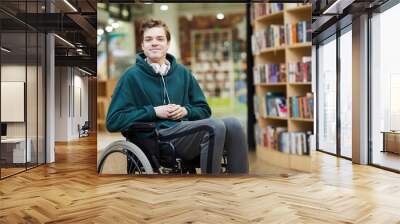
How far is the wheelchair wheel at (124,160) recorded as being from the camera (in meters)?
4.89

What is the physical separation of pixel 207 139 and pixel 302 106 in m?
1.24

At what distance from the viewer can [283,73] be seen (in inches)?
195

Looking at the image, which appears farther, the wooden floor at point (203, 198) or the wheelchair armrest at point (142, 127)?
the wheelchair armrest at point (142, 127)

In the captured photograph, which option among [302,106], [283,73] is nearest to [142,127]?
[283,73]

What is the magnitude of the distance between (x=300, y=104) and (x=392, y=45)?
6.49 feet

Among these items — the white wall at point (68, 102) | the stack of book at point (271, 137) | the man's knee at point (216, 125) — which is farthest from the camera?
the white wall at point (68, 102)

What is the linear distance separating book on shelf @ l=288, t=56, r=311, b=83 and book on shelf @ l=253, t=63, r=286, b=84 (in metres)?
0.09

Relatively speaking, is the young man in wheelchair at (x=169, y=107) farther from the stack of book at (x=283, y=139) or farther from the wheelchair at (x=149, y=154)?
the stack of book at (x=283, y=139)

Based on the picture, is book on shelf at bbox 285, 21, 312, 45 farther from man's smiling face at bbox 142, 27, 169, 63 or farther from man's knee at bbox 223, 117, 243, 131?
man's smiling face at bbox 142, 27, 169, 63

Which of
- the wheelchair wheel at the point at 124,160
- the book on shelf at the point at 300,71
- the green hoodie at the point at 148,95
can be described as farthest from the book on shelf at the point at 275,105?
the wheelchair wheel at the point at 124,160

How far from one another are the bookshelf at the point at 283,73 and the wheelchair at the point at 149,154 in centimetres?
72

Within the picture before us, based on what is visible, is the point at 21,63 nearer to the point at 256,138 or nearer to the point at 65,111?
the point at 65,111

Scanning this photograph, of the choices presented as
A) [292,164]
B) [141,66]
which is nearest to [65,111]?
[141,66]

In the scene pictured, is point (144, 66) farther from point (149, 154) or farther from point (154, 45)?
point (149, 154)
